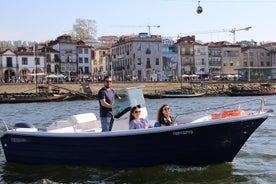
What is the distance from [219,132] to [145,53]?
7756cm

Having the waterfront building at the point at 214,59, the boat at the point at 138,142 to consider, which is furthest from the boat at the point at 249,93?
the boat at the point at 138,142

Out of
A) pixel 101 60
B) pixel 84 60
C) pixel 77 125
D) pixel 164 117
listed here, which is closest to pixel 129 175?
pixel 164 117

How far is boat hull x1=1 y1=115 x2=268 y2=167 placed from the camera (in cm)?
1078

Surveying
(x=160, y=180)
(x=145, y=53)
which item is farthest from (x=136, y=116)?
(x=145, y=53)

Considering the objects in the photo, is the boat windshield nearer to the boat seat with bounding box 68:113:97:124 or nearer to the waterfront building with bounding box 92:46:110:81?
the boat seat with bounding box 68:113:97:124

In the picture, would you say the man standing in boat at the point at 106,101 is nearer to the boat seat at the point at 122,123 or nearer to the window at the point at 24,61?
the boat seat at the point at 122,123

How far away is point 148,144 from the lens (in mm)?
11016

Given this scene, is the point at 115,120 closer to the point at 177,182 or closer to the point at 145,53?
the point at 177,182

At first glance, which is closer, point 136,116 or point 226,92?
point 136,116

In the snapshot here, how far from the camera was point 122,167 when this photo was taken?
11.5 meters

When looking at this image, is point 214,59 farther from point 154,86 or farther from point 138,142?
point 138,142

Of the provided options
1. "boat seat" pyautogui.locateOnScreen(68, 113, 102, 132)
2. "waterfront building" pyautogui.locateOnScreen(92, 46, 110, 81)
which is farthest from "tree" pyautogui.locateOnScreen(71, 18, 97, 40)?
"boat seat" pyautogui.locateOnScreen(68, 113, 102, 132)

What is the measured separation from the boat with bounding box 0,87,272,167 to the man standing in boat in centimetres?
14

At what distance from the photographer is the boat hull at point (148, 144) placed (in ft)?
35.4
